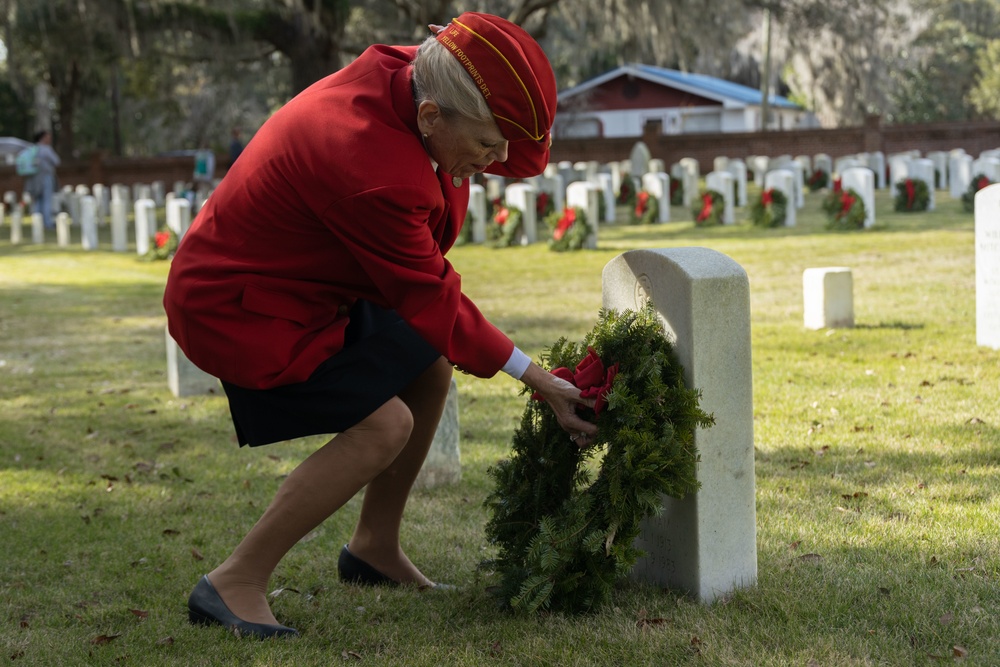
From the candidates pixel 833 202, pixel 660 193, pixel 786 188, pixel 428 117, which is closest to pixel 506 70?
pixel 428 117

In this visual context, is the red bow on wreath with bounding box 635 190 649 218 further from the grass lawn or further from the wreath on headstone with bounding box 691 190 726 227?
the grass lawn

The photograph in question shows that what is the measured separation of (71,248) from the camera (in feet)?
68.1

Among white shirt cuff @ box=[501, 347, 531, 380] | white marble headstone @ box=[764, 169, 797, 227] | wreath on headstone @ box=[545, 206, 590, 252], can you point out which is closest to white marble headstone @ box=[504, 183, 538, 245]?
wreath on headstone @ box=[545, 206, 590, 252]

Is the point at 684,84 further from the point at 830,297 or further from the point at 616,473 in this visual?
the point at 616,473

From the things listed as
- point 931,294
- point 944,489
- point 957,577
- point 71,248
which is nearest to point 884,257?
point 931,294

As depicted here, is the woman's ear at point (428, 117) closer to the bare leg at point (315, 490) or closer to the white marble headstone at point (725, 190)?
the bare leg at point (315, 490)

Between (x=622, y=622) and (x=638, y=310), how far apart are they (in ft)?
3.08

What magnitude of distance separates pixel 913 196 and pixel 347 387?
1766 centimetres

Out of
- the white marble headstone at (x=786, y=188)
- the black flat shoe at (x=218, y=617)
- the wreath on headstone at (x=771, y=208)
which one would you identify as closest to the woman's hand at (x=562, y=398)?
the black flat shoe at (x=218, y=617)

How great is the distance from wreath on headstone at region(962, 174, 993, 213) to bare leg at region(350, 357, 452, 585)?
16.3 meters

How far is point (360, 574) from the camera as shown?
372 centimetres

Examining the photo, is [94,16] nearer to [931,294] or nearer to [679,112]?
[931,294]

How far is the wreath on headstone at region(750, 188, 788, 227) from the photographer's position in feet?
57.3

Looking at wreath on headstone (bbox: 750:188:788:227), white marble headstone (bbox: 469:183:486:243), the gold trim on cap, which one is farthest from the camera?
white marble headstone (bbox: 469:183:486:243)
